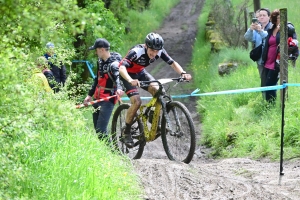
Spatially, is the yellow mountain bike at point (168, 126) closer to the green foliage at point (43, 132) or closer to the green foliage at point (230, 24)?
the green foliage at point (43, 132)

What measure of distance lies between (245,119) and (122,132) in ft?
8.21

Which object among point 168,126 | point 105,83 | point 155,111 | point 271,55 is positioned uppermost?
point 271,55

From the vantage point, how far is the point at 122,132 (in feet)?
25.6

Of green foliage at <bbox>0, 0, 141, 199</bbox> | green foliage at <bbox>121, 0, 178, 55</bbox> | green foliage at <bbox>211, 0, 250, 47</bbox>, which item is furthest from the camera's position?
green foliage at <bbox>121, 0, 178, 55</bbox>

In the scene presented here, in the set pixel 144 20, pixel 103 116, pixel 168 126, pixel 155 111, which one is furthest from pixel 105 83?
pixel 144 20

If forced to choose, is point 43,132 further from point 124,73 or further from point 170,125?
point 170,125

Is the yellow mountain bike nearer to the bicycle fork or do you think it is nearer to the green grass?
the bicycle fork

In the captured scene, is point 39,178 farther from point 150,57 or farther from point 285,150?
point 285,150

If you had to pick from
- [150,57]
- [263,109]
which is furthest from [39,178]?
[263,109]

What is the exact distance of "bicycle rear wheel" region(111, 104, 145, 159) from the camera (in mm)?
7607

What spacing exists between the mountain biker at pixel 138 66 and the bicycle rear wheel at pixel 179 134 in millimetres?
415

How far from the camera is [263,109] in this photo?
29.8 ft

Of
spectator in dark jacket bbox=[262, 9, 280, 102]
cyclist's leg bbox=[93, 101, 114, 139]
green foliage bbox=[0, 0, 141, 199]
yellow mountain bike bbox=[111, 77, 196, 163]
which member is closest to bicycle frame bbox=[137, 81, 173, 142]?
yellow mountain bike bbox=[111, 77, 196, 163]

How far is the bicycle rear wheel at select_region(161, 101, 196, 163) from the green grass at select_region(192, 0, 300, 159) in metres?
1.32
